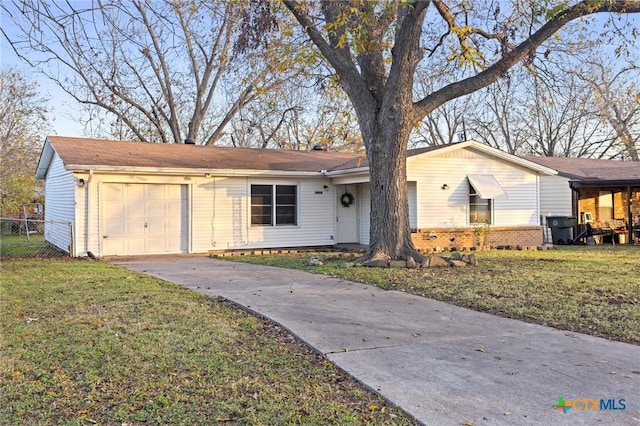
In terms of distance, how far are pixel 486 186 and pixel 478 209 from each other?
899 millimetres

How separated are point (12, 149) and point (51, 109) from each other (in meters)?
3.52

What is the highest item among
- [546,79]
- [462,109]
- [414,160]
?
[462,109]

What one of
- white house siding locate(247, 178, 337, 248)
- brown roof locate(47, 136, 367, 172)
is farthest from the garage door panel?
white house siding locate(247, 178, 337, 248)

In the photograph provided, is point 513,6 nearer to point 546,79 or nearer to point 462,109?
point 546,79

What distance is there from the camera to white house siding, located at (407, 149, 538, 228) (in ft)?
52.5

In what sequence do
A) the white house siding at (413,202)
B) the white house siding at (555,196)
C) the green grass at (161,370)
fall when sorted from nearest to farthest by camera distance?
the green grass at (161,370), the white house siding at (413,202), the white house siding at (555,196)

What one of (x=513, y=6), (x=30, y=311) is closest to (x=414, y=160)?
(x=513, y=6)

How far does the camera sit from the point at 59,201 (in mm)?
16344

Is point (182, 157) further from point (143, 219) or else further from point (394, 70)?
point (394, 70)

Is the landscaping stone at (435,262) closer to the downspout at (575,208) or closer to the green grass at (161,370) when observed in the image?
the green grass at (161,370)

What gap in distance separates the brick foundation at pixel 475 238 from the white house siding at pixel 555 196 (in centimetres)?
316

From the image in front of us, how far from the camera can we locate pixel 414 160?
15.6m

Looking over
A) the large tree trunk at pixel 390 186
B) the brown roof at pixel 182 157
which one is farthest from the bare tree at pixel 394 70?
the brown roof at pixel 182 157

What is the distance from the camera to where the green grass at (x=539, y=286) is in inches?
256
